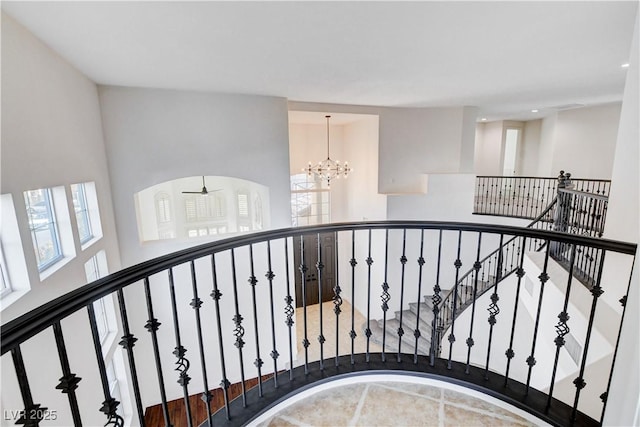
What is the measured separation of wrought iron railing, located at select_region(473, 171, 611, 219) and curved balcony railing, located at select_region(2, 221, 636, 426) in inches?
47.7

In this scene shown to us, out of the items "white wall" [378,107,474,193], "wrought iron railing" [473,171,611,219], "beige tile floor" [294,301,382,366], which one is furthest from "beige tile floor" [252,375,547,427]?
"white wall" [378,107,474,193]

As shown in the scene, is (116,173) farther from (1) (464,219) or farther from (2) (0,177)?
(1) (464,219)

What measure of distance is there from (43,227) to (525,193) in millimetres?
11548

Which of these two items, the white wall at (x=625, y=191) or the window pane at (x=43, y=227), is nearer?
the white wall at (x=625, y=191)

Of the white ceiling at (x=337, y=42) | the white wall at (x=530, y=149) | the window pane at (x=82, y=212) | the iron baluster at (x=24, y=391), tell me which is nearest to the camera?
the iron baluster at (x=24, y=391)

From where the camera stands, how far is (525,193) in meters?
9.56

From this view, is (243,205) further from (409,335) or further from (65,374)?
(65,374)

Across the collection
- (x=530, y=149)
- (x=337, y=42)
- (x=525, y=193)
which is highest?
(x=337, y=42)

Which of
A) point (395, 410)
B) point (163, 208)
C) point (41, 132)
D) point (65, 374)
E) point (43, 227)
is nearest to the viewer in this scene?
point (65, 374)

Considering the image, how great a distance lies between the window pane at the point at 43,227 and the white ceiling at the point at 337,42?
1412 mm

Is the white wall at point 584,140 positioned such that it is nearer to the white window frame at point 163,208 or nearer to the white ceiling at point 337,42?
the white ceiling at point 337,42

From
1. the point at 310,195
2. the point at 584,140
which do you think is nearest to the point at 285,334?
the point at 310,195

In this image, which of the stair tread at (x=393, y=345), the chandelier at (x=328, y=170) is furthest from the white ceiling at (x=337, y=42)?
the stair tread at (x=393, y=345)

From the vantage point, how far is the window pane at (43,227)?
8.65ft
